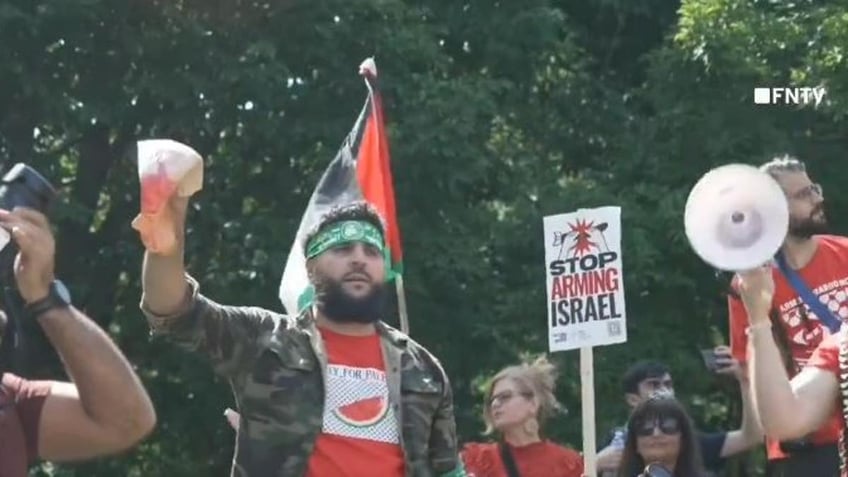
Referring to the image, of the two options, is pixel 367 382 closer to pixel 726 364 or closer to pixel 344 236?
pixel 344 236

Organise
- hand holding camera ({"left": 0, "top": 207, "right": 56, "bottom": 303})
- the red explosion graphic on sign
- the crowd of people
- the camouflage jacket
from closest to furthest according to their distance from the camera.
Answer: hand holding camera ({"left": 0, "top": 207, "right": 56, "bottom": 303}) < the crowd of people < the camouflage jacket < the red explosion graphic on sign

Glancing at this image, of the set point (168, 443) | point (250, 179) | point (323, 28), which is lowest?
point (168, 443)

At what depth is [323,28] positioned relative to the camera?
13.2 metres

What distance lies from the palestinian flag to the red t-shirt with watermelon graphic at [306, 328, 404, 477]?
5.30 ft

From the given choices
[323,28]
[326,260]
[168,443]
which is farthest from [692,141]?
[326,260]

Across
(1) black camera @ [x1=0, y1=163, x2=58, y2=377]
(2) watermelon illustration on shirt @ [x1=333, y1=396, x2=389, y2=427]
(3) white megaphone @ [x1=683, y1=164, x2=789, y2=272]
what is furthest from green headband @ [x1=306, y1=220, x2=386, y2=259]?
(1) black camera @ [x1=0, y1=163, x2=58, y2=377]

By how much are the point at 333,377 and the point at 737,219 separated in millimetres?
1291

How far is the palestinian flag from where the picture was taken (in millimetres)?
7172

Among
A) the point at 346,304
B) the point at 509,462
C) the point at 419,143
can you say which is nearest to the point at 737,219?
the point at 346,304

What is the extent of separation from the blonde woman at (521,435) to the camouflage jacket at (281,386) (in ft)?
6.14

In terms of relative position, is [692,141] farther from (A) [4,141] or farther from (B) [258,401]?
(B) [258,401]

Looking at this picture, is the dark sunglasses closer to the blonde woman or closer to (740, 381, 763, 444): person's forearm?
(740, 381, 763, 444): person's forearm

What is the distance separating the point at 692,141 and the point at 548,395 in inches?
252

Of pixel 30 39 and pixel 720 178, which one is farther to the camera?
pixel 30 39
